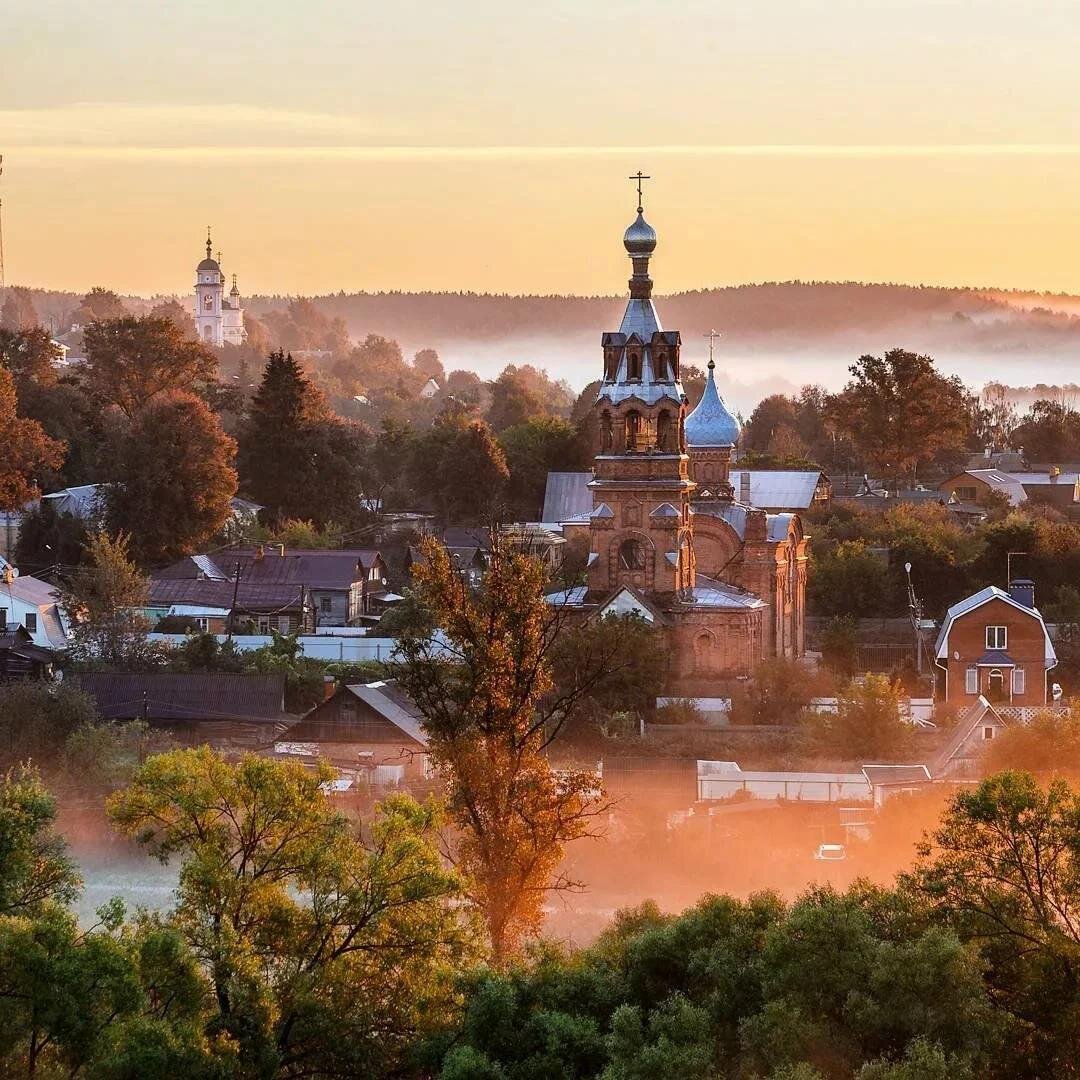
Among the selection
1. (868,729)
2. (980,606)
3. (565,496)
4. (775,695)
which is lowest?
(868,729)

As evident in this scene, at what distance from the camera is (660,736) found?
31547 millimetres

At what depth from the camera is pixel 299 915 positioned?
Answer: 695 inches

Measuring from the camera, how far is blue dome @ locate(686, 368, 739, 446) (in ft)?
136

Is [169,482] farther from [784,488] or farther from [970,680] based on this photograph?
[970,680]

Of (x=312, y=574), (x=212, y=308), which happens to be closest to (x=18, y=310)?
(x=212, y=308)

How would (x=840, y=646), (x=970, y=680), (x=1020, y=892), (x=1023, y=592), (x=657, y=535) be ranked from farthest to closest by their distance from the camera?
(x=840, y=646)
(x=1023, y=592)
(x=657, y=535)
(x=970, y=680)
(x=1020, y=892)

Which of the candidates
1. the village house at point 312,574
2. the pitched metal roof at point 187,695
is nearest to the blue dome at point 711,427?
the village house at point 312,574

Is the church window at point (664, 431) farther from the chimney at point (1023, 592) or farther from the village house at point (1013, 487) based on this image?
the village house at point (1013, 487)

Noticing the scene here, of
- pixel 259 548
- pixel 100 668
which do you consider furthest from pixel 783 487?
pixel 100 668

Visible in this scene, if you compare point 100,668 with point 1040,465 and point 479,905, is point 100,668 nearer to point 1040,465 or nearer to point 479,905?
point 479,905

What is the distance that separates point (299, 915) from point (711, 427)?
82.2 feet

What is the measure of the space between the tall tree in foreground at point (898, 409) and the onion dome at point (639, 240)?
23854mm

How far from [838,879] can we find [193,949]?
9.80 m

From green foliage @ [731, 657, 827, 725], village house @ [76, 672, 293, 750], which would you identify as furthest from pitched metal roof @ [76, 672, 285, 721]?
green foliage @ [731, 657, 827, 725]
